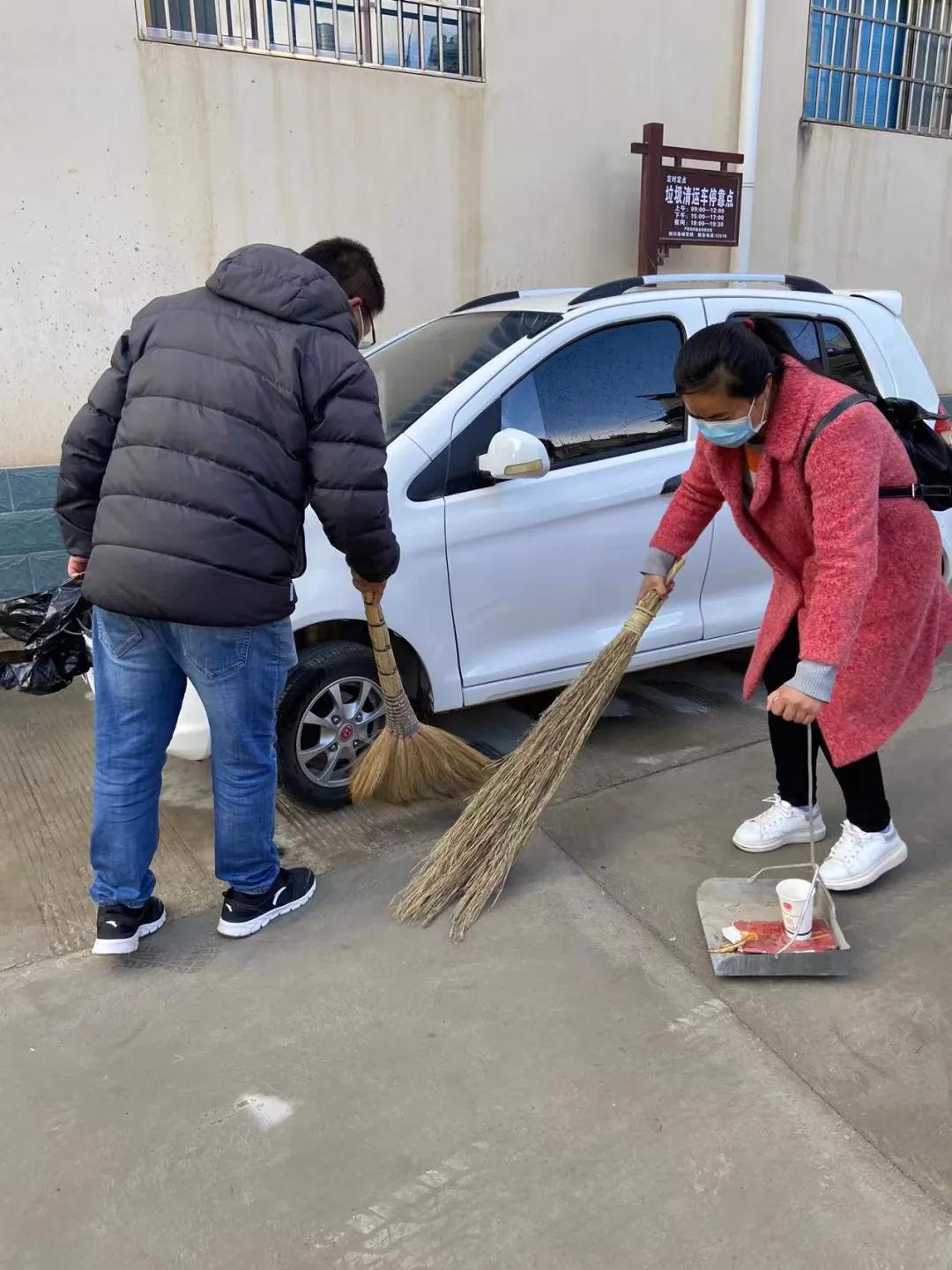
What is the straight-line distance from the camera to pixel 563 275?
21.7 feet

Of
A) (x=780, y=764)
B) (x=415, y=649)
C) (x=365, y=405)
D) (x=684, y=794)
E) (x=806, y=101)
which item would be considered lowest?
(x=684, y=794)

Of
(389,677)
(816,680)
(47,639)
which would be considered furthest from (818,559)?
(47,639)

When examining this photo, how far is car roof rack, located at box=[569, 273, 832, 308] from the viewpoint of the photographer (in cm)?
371

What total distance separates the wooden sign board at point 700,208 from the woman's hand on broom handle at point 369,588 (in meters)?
4.71

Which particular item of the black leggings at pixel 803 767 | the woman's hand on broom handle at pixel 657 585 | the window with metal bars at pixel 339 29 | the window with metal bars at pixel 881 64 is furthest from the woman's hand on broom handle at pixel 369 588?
the window with metal bars at pixel 881 64

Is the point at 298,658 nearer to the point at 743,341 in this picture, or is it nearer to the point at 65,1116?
the point at 65,1116

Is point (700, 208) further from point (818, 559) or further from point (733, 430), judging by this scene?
point (818, 559)

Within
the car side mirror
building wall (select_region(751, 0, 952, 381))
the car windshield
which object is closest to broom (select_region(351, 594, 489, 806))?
the car side mirror

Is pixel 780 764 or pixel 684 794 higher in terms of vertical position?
pixel 780 764

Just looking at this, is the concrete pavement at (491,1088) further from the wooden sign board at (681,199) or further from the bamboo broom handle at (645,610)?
the wooden sign board at (681,199)

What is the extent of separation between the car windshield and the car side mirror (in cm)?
35

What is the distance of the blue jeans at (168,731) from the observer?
2.48 meters

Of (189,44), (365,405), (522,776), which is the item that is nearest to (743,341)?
(365,405)

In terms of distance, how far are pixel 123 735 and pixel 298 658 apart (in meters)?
0.77
